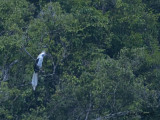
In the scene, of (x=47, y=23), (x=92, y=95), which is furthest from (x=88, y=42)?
(x=92, y=95)

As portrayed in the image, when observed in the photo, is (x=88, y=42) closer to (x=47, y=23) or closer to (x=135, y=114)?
(x=47, y=23)

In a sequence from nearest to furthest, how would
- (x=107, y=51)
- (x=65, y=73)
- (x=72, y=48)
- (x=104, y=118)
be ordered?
1. (x=104, y=118)
2. (x=65, y=73)
3. (x=72, y=48)
4. (x=107, y=51)

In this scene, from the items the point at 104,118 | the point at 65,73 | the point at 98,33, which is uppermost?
the point at 98,33

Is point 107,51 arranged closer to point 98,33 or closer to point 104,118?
point 98,33

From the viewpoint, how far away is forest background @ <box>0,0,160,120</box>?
1166cm

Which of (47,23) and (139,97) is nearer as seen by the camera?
(139,97)

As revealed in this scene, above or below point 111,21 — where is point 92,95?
below

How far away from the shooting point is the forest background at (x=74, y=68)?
11664 millimetres

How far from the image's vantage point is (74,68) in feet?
44.1

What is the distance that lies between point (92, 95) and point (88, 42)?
2894 mm

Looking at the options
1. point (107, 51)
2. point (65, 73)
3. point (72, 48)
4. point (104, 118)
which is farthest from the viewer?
point (107, 51)

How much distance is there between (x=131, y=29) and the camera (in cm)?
1556

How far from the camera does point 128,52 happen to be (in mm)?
12930

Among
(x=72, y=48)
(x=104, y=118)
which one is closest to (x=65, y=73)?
(x=72, y=48)
